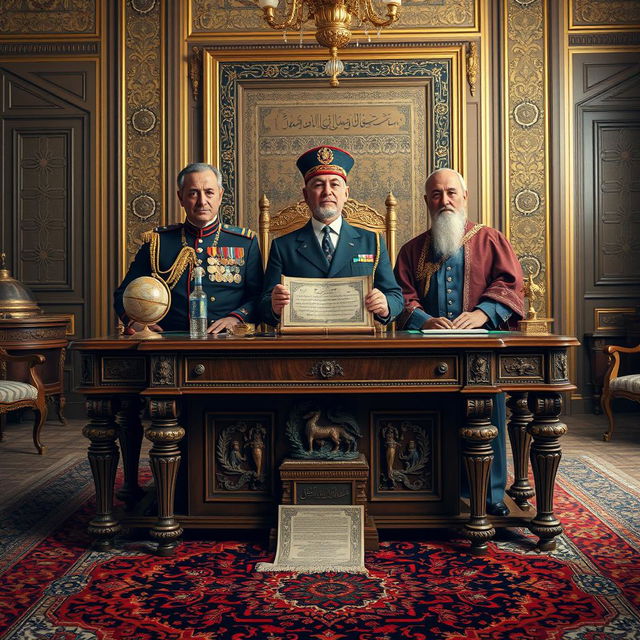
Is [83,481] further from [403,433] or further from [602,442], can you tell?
[602,442]

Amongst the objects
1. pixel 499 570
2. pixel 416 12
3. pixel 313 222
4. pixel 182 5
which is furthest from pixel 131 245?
pixel 499 570

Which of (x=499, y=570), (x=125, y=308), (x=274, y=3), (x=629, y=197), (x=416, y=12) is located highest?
(x=416, y=12)

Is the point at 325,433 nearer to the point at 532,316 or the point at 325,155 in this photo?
the point at 325,155

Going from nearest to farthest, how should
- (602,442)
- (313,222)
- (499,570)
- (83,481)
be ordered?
(499,570)
(313,222)
(83,481)
(602,442)

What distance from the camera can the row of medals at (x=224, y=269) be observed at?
374cm

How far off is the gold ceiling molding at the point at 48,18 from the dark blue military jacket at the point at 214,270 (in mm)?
4436

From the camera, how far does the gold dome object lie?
Result: 6.40 metres

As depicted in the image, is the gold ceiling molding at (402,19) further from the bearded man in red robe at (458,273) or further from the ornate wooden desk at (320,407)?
the ornate wooden desk at (320,407)

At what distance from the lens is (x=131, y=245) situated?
7258 mm

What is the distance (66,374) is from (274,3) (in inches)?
165

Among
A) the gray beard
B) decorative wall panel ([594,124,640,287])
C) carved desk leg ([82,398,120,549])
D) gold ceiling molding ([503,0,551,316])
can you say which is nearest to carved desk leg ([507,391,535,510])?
the gray beard

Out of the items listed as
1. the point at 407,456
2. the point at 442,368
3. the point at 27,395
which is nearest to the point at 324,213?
the point at 442,368

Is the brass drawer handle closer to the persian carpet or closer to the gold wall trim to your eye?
the persian carpet

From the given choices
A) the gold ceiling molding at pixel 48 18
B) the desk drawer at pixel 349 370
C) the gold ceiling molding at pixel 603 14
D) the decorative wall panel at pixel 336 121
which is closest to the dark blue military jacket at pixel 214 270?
the desk drawer at pixel 349 370
